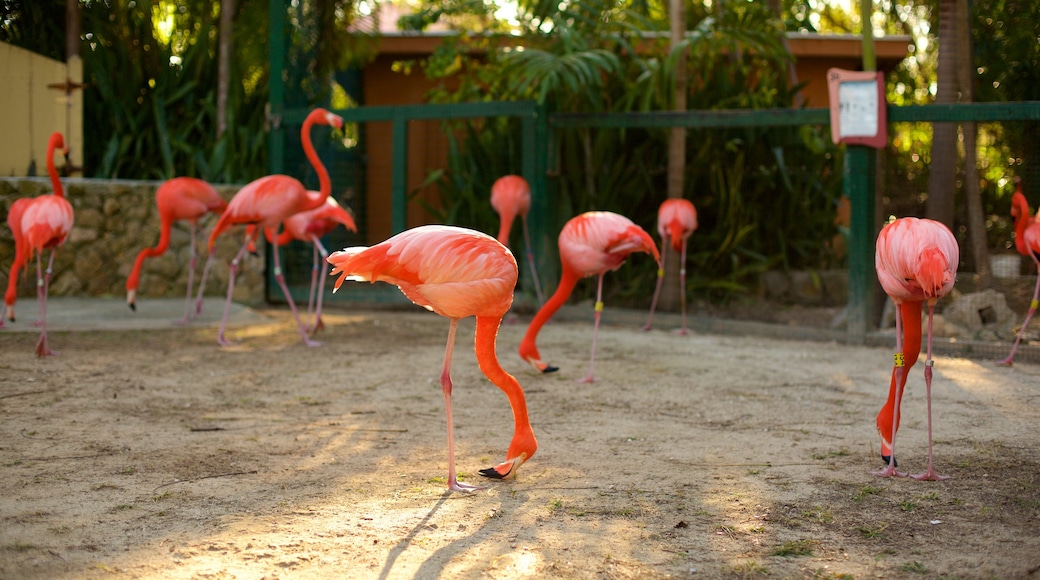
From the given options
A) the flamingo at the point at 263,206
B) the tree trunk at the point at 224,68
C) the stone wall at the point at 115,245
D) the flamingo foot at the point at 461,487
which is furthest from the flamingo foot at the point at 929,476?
the tree trunk at the point at 224,68

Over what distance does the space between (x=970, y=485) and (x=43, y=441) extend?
13.3 ft

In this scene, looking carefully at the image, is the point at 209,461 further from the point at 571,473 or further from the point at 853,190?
the point at 853,190

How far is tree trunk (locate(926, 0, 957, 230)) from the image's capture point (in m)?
7.78

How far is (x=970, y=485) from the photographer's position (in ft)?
13.0

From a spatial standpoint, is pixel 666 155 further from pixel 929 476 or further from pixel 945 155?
pixel 929 476

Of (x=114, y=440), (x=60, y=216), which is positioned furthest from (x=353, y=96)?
(x=114, y=440)

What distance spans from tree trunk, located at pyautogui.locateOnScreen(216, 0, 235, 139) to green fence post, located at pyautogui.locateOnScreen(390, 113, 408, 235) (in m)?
2.31

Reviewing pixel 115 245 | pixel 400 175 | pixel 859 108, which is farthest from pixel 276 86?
pixel 859 108

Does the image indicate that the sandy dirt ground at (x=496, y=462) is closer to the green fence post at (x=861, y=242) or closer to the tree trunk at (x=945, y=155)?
the green fence post at (x=861, y=242)

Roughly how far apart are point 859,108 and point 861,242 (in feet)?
3.45

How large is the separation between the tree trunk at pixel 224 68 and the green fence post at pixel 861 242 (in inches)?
263

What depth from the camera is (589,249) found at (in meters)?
6.25

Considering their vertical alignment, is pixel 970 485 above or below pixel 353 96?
below

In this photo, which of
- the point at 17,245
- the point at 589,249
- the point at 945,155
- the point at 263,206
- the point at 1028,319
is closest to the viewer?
the point at 589,249
